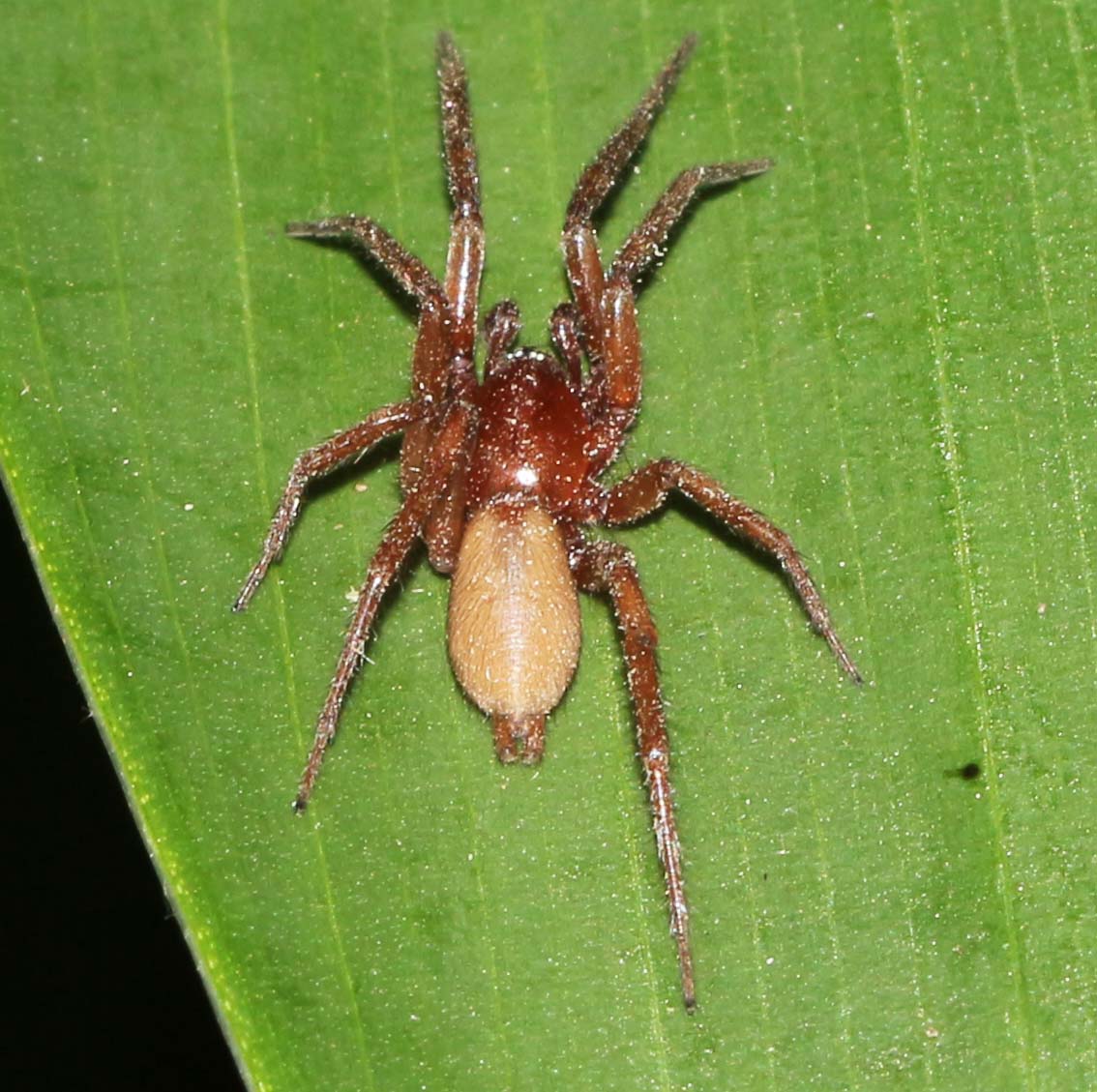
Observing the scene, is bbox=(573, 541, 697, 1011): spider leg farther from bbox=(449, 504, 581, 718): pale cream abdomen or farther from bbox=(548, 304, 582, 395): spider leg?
bbox=(548, 304, 582, 395): spider leg

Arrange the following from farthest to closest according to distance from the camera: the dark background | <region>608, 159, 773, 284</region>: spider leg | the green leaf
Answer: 1. the dark background
2. <region>608, 159, 773, 284</region>: spider leg
3. the green leaf

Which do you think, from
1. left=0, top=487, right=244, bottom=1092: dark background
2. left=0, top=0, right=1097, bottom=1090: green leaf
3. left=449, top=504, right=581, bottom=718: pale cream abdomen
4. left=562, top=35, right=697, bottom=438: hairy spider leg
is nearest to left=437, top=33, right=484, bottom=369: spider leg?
left=0, top=0, right=1097, bottom=1090: green leaf

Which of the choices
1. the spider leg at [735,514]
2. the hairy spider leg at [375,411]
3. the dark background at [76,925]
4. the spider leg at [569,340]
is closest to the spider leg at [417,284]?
the hairy spider leg at [375,411]

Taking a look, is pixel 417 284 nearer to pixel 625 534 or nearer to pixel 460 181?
pixel 460 181

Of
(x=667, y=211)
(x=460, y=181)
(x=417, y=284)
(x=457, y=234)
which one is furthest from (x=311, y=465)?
(x=667, y=211)

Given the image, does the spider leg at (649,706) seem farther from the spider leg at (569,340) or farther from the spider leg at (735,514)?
the spider leg at (569,340)

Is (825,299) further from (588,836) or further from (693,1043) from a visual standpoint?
(693,1043)

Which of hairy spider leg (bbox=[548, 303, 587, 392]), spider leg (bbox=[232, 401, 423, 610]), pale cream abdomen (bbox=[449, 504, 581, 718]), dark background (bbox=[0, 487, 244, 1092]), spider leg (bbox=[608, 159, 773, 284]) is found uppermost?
spider leg (bbox=[608, 159, 773, 284])
